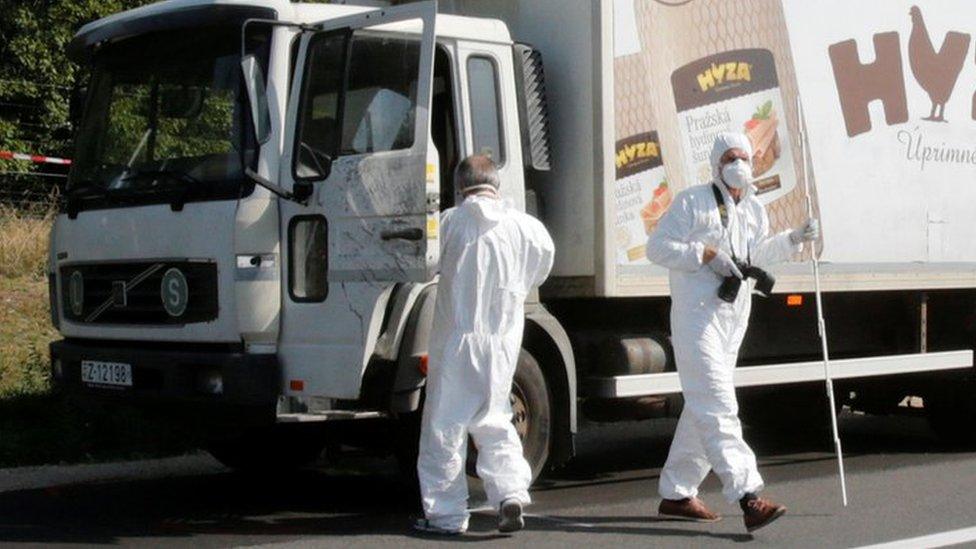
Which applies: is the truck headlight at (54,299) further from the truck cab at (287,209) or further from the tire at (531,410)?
the tire at (531,410)

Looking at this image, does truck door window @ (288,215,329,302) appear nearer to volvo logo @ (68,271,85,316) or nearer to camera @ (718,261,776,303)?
volvo logo @ (68,271,85,316)

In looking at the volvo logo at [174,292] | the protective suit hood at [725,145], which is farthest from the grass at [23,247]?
the protective suit hood at [725,145]

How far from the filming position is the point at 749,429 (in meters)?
13.1

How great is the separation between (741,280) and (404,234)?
1.69 metres

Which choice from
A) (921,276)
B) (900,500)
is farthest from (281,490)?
(921,276)

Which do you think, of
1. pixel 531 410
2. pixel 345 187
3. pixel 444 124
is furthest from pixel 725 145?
pixel 345 187

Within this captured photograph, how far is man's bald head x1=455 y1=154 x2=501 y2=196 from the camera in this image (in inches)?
307

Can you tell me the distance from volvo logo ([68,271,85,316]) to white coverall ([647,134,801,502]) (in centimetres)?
317

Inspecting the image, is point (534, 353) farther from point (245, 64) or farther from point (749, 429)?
point (749, 429)

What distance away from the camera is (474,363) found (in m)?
7.70

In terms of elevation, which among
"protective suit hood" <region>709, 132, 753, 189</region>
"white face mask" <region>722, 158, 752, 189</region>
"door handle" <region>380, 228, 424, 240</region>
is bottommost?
"door handle" <region>380, 228, 424, 240</region>

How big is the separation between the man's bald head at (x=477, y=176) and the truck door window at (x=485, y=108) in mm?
728

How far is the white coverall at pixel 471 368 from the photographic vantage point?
7.70 m

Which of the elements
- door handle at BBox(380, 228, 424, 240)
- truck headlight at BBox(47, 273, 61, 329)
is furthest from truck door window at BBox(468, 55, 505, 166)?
truck headlight at BBox(47, 273, 61, 329)
